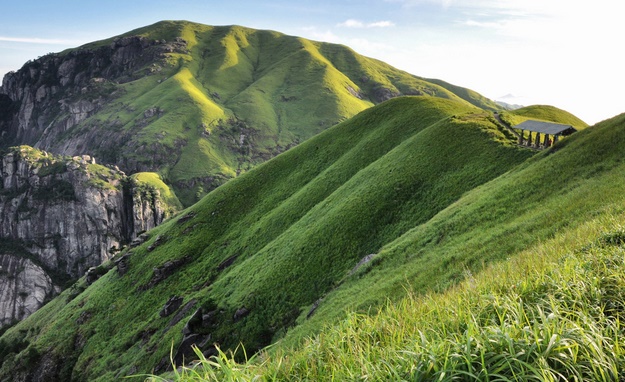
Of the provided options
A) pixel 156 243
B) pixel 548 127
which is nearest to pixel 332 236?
pixel 548 127

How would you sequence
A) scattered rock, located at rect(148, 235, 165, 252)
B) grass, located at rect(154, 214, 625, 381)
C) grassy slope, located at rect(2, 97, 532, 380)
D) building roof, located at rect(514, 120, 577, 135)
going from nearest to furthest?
grass, located at rect(154, 214, 625, 381)
grassy slope, located at rect(2, 97, 532, 380)
building roof, located at rect(514, 120, 577, 135)
scattered rock, located at rect(148, 235, 165, 252)

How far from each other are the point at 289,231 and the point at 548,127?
4071cm

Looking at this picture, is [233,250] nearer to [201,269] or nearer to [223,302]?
[201,269]

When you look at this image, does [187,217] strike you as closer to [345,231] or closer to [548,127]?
[345,231]

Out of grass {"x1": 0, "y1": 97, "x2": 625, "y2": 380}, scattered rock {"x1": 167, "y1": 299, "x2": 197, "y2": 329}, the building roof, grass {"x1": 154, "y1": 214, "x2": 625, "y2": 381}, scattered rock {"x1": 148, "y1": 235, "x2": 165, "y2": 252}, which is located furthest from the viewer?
scattered rock {"x1": 148, "y1": 235, "x2": 165, "y2": 252}

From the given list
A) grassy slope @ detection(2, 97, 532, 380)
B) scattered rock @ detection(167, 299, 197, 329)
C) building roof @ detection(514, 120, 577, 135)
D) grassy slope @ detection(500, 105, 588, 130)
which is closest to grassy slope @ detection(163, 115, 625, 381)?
grassy slope @ detection(2, 97, 532, 380)

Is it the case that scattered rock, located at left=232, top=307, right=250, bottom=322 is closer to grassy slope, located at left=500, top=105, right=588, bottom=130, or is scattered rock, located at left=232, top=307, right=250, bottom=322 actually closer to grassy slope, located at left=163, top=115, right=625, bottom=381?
grassy slope, located at left=163, top=115, right=625, bottom=381

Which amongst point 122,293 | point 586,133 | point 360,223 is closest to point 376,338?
point 360,223

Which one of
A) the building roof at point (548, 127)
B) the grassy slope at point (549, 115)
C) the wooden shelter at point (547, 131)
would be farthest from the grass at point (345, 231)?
the grassy slope at point (549, 115)

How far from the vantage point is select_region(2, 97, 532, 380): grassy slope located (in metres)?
40.2

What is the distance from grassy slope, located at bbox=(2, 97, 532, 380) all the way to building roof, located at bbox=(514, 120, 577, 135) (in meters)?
4.19

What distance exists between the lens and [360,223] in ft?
145

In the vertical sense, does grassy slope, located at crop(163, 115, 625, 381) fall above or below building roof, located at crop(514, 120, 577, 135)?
below

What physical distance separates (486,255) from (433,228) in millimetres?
11047
